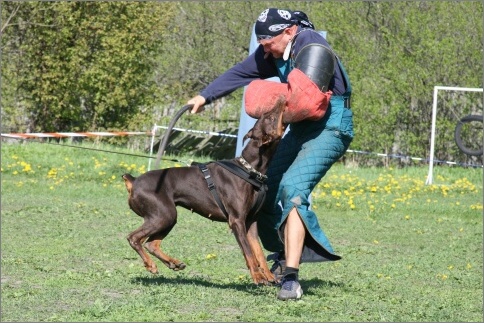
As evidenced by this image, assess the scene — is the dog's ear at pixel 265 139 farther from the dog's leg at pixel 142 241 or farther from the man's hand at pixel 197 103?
the dog's leg at pixel 142 241

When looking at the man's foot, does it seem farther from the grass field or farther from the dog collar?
the dog collar

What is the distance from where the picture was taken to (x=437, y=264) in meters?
9.51

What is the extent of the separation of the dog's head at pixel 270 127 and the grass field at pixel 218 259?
3.58 feet

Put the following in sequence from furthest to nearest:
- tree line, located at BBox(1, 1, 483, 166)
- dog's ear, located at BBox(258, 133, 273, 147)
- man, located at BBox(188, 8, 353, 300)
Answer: tree line, located at BBox(1, 1, 483, 166)
dog's ear, located at BBox(258, 133, 273, 147)
man, located at BBox(188, 8, 353, 300)

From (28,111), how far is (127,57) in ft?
10.5

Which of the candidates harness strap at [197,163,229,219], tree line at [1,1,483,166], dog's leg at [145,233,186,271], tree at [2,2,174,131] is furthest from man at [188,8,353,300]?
tree at [2,2,174,131]

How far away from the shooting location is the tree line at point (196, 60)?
23594 mm

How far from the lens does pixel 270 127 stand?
21.7 feet

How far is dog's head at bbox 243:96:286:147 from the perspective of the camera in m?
6.49

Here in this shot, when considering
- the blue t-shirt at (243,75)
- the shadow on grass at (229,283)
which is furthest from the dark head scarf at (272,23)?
the shadow on grass at (229,283)

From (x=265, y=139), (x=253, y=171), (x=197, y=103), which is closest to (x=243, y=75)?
(x=197, y=103)

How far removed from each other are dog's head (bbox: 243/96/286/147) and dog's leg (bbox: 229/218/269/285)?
0.60 metres

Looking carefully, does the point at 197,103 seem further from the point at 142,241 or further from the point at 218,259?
the point at 218,259

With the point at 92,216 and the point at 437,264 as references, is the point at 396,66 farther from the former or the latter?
the point at 437,264
